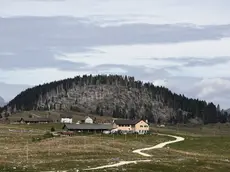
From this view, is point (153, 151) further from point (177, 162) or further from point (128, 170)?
point (128, 170)

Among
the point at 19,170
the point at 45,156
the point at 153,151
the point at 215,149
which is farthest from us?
the point at 215,149

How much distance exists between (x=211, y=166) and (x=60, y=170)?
1221 inches

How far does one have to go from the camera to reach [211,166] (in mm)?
84812

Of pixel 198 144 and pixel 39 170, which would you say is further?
pixel 198 144

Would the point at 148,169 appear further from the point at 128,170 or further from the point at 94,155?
the point at 94,155

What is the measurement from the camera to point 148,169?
7362cm

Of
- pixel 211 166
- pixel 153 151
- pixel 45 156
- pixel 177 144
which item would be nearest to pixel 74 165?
pixel 45 156

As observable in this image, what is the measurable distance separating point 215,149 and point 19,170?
89.0 m

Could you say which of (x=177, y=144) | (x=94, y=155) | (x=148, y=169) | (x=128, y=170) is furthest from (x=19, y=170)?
(x=177, y=144)

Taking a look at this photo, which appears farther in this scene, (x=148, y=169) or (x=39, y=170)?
(x=148, y=169)

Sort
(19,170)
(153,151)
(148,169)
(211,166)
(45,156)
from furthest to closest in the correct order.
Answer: (153,151) → (45,156) → (211,166) → (148,169) → (19,170)

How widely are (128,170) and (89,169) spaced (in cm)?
558

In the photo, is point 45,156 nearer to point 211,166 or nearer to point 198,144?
point 211,166

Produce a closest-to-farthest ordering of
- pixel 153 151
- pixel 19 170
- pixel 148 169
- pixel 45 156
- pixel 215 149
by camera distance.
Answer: pixel 19 170 < pixel 148 169 < pixel 45 156 < pixel 153 151 < pixel 215 149
